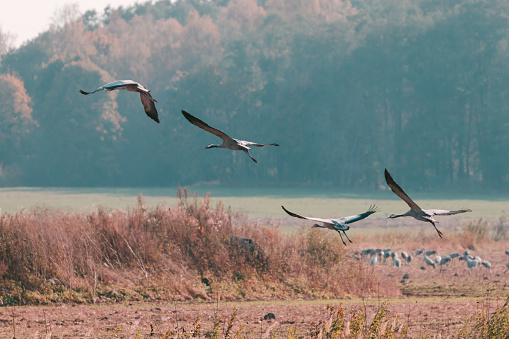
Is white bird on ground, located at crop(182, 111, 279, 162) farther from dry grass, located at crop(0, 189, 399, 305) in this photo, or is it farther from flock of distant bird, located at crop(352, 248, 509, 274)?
flock of distant bird, located at crop(352, 248, 509, 274)

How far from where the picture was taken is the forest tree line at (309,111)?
68562 millimetres

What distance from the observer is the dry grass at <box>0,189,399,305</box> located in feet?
55.7

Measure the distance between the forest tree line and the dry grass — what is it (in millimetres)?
48203

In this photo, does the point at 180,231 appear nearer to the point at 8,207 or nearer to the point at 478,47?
the point at 8,207

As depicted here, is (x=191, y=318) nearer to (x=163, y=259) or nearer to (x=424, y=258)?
(x=163, y=259)

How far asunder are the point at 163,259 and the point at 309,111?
183ft

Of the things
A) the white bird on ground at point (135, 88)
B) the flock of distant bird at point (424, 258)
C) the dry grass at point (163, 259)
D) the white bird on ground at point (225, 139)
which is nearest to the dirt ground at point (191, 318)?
the dry grass at point (163, 259)

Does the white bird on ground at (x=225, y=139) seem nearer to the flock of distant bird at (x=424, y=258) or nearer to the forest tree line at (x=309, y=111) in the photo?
the flock of distant bird at (x=424, y=258)

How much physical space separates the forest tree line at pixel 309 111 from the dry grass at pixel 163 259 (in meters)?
48.2

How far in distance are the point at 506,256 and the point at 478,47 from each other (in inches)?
1813

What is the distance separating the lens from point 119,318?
14.4 meters

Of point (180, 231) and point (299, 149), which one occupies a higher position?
point (299, 149)

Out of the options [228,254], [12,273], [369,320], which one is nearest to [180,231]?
[228,254]

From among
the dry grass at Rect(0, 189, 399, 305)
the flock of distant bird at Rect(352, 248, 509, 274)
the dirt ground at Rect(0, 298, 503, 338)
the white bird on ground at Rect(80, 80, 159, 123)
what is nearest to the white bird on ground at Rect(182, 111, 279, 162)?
the white bird on ground at Rect(80, 80, 159, 123)
